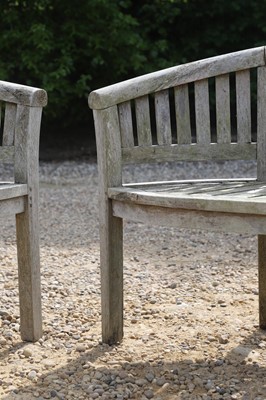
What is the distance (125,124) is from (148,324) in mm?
993

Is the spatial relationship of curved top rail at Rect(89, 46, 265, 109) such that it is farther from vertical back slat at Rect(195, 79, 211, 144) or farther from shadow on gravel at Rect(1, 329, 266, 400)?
shadow on gravel at Rect(1, 329, 266, 400)

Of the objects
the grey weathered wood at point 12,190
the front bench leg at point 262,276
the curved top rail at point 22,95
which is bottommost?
the front bench leg at point 262,276

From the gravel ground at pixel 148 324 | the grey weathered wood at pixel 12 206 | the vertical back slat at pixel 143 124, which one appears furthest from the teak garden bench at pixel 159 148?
the grey weathered wood at pixel 12 206

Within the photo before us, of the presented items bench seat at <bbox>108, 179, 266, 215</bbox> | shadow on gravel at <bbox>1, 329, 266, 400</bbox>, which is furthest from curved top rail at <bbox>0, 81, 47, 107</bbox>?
shadow on gravel at <bbox>1, 329, 266, 400</bbox>

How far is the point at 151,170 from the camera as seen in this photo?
9805mm

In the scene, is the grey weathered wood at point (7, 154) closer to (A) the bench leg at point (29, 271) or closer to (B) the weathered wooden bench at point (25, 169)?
(B) the weathered wooden bench at point (25, 169)

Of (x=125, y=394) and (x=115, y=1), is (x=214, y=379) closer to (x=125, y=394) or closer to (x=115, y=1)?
(x=125, y=394)

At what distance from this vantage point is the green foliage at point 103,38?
10484 millimetres

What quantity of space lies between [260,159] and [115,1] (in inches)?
312

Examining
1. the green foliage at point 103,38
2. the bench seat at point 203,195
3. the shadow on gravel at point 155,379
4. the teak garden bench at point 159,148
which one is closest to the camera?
the bench seat at point 203,195

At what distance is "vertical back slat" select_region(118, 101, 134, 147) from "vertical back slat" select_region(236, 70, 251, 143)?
0.50 m

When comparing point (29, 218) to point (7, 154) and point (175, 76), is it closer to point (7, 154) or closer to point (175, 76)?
point (7, 154)

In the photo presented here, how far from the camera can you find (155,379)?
2.97m

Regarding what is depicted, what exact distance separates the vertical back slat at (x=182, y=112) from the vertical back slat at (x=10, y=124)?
0.69 meters
